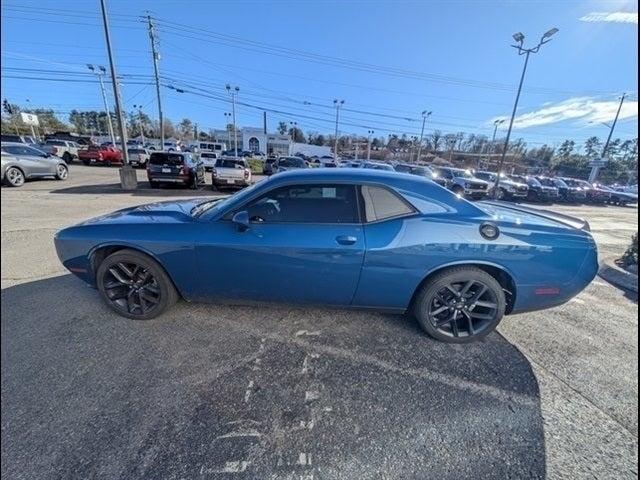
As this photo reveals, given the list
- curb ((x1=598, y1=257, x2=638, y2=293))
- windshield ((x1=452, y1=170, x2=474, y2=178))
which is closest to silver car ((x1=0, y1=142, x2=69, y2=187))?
curb ((x1=598, y1=257, x2=638, y2=293))

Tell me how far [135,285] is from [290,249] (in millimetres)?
1561

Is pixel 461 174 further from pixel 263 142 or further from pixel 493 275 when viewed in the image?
pixel 263 142

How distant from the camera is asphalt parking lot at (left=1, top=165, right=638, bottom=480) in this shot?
5.52 ft

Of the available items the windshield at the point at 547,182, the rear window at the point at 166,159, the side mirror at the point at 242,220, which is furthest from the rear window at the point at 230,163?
the windshield at the point at 547,182

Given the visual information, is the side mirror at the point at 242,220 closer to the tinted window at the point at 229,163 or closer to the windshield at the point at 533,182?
the tinted window at the point at 229,163

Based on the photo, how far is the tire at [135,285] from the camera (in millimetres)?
2709

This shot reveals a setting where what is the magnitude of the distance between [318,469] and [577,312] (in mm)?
3641

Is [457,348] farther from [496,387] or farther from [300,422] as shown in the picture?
[300,422]

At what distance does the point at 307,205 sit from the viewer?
2.69 m

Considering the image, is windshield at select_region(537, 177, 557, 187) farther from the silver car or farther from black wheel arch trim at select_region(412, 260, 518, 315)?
the silver car

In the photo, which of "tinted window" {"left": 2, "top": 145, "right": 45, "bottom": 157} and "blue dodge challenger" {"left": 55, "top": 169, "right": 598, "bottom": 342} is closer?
"blue dodge challenger" {"left": 55, "top": 169, "right": 598, "bottom": 342}

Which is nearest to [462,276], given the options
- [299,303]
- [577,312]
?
[299,303]

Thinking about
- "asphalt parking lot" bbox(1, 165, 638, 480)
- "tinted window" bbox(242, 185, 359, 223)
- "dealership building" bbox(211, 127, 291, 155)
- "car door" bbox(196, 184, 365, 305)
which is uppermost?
"dealership building" bbox(211, 127, 291, 155)

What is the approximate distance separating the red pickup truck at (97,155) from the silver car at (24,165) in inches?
399
